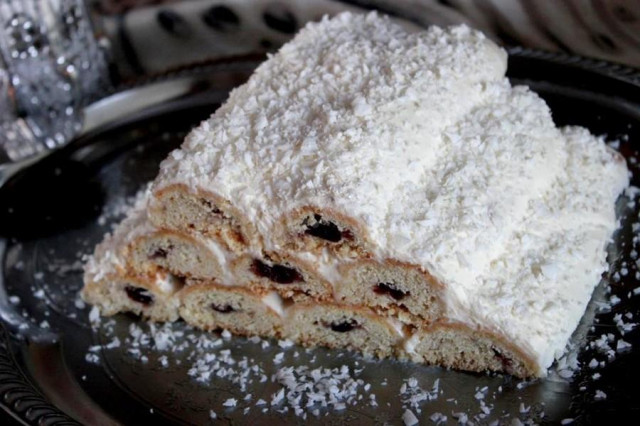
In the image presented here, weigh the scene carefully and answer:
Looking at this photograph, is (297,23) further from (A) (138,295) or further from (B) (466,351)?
(B) (466,351)

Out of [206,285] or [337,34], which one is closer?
[206,285]

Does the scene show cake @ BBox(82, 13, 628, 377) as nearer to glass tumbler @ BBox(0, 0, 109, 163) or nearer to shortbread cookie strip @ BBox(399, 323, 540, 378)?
shortbread cookie strip @ BBox(399, 323, 540, 378)

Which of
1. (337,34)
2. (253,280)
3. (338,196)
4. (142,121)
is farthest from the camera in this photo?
(142,121)

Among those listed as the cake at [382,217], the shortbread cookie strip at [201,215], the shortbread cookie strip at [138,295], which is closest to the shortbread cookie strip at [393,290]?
the cake at [382,217]

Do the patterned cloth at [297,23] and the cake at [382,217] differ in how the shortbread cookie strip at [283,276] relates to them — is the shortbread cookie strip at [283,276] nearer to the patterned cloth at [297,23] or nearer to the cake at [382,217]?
the cake at [382,217]

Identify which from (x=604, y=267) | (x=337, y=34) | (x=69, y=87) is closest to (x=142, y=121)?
(x=69, y=87)

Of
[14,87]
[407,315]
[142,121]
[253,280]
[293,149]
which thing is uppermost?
[293,149]

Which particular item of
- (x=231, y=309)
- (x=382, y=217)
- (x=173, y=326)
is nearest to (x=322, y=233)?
(x=382, y=217)

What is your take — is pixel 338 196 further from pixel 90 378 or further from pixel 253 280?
pixel 90 378
